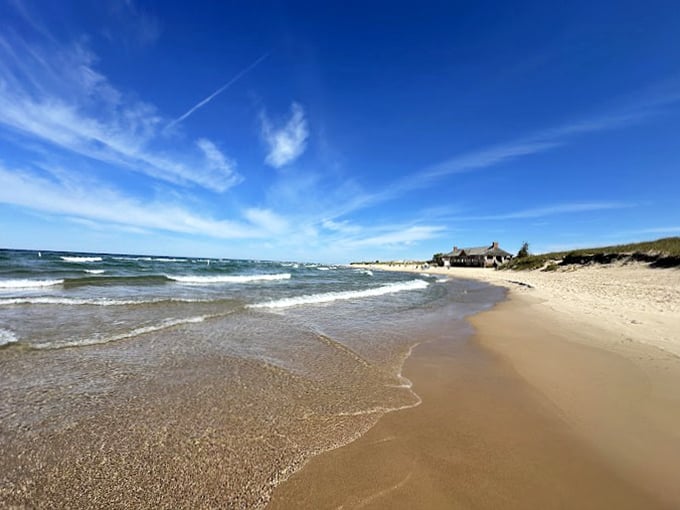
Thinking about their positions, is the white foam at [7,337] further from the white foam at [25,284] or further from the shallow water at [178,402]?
the white foam at [25,284]

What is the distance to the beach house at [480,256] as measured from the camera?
2606 inches

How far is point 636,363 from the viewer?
538 cm

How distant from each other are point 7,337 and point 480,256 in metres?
74.0

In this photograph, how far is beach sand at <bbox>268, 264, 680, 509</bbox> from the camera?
7.97 feet

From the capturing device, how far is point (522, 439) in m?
3.22

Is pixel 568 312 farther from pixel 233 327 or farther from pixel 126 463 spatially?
pixel 126 463

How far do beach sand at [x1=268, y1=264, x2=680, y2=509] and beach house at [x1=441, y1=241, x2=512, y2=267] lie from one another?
65816mm

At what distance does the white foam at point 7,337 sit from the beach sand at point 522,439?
7.29 m

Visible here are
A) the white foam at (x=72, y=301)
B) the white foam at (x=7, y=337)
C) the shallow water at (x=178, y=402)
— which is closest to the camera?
the shallow water at (x=178, y=402)

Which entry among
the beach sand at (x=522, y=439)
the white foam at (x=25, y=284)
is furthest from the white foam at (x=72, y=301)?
the beach sand at (x=522, y=439)

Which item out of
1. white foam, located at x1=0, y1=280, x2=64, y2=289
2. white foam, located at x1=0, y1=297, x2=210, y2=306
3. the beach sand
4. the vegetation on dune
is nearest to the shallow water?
the beach sand

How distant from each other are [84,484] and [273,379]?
2550mm

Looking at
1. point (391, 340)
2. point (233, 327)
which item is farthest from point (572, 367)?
point (233, 327)

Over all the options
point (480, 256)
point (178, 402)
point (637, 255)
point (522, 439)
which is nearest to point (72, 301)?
point (178, 402)
